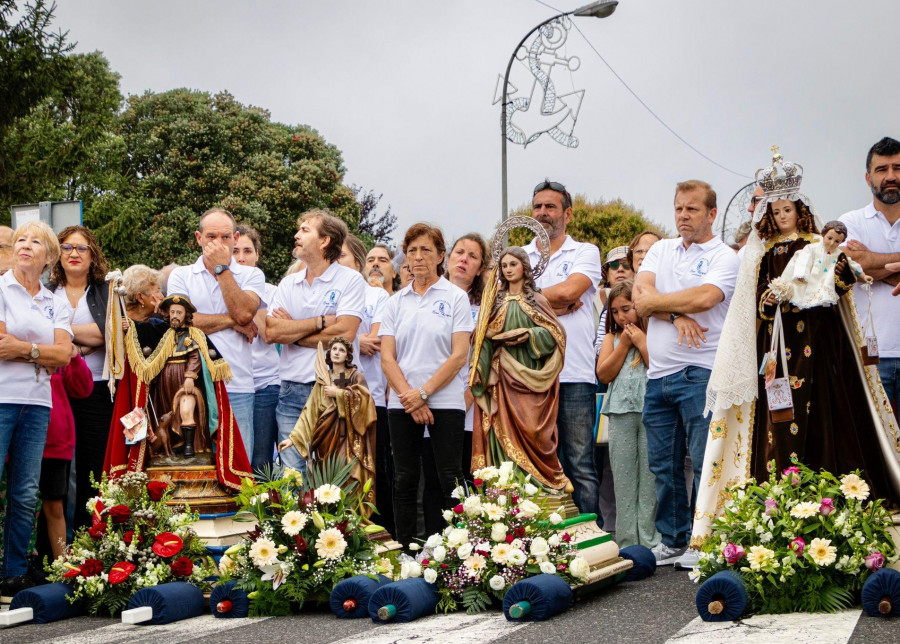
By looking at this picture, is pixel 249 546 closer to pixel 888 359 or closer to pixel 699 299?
pixel 699 299

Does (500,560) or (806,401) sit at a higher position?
(806,401)

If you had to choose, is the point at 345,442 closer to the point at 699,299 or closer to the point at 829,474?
the point at 699,299

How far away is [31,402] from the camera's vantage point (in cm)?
714

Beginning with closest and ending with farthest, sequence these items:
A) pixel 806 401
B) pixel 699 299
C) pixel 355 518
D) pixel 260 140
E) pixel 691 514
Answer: pixel 806 401 < pixel 355 518 < pixel 699 299 < pixel 691 514 < pixel 260 140

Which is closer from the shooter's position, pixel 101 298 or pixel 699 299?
pixel 699 299

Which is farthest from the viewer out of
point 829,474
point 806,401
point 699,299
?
point 699,299

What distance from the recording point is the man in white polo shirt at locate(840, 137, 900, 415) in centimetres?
700

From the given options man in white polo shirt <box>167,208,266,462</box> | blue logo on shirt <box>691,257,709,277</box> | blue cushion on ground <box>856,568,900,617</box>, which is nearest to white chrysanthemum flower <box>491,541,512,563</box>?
blue cushion on ground <box>856,568,900,617</box>

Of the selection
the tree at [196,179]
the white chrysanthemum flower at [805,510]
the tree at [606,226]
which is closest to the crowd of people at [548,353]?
the white chrysanthemum flower at [805,510]

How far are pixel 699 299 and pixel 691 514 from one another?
1.84 metres

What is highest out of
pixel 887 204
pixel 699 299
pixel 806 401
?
pixel 887 204

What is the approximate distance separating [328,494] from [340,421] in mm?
897

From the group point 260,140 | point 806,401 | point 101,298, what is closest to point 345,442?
point 101,298

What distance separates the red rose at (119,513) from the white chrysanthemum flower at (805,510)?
420 cm
